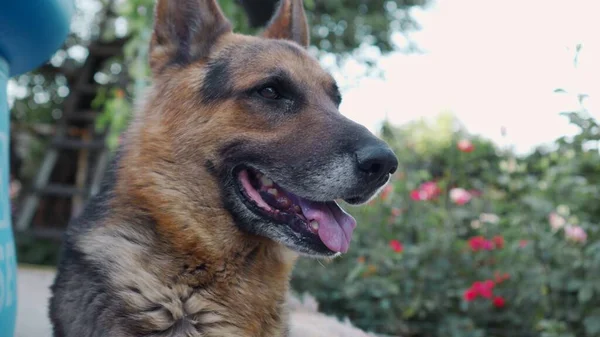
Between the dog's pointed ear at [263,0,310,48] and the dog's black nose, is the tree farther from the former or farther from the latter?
the dog's black nose

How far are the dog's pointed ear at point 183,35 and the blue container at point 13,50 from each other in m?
0.45

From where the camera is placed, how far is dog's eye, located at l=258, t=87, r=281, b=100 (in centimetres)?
251

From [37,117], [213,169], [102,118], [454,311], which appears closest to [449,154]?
[454,311]

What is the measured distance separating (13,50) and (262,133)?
48.4 inches

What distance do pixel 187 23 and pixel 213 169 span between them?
0.72 meters

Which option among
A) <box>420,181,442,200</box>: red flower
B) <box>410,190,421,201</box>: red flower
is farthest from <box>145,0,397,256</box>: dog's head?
<box>420,181,442,200</box>: red flower

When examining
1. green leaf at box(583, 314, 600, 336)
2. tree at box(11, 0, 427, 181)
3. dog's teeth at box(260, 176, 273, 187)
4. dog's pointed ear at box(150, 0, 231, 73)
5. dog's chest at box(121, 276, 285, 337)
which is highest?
dog's pointed ear at box(150, 0, 231, 73)

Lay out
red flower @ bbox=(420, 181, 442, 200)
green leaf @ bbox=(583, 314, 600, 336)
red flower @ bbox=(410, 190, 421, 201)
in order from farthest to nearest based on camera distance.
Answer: red flower @ bbox=(420, 181, 442, 200) → red flower @ bbox=(410, 190, 421, 201) → green leaf @ bbox=(583, 314, 600, 336)

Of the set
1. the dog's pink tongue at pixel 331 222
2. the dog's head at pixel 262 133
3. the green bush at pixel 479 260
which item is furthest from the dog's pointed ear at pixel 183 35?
the green bush at pixel 479 260

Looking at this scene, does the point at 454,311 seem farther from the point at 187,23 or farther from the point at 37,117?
the point at 37,117

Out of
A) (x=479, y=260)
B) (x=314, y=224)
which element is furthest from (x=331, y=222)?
(x=479, y=260)

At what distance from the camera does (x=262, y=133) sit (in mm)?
2430

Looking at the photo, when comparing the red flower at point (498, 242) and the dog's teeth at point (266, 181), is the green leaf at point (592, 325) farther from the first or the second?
the dog's teeth at point (266, 181)

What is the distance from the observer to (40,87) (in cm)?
994
